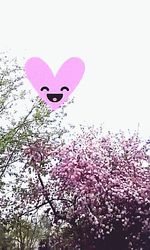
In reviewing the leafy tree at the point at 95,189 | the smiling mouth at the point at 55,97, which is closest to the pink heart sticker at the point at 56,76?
the smiling mouth at the point at 55,97

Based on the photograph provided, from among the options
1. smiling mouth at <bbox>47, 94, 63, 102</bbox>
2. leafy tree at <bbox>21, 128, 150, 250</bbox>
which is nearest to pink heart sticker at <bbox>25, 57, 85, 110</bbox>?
smiling mouth at <bbox>47, 94, 63, 102</bbox>

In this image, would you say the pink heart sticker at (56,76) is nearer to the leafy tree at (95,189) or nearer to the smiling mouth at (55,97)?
the smiling mouth at (55,97)

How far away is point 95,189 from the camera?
2639mm

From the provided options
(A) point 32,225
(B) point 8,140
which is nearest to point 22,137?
(B) point 8,140

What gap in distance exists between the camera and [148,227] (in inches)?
105

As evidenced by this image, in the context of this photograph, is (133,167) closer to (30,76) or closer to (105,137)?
(105,137)

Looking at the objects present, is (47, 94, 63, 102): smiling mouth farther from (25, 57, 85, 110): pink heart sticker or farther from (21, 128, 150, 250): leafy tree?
(21, 128, 150, 250): leafy tree

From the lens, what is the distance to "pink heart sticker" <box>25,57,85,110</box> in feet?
6.44

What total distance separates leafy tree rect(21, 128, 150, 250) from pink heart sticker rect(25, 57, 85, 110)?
2.52 feet

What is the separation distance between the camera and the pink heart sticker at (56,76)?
6.44 feet

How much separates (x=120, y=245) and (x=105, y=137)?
23.9 inches

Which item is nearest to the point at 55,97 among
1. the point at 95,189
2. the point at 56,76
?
the point at 56,76

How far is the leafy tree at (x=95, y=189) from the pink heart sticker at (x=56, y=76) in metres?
0.77

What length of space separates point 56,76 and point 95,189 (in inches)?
34.5
